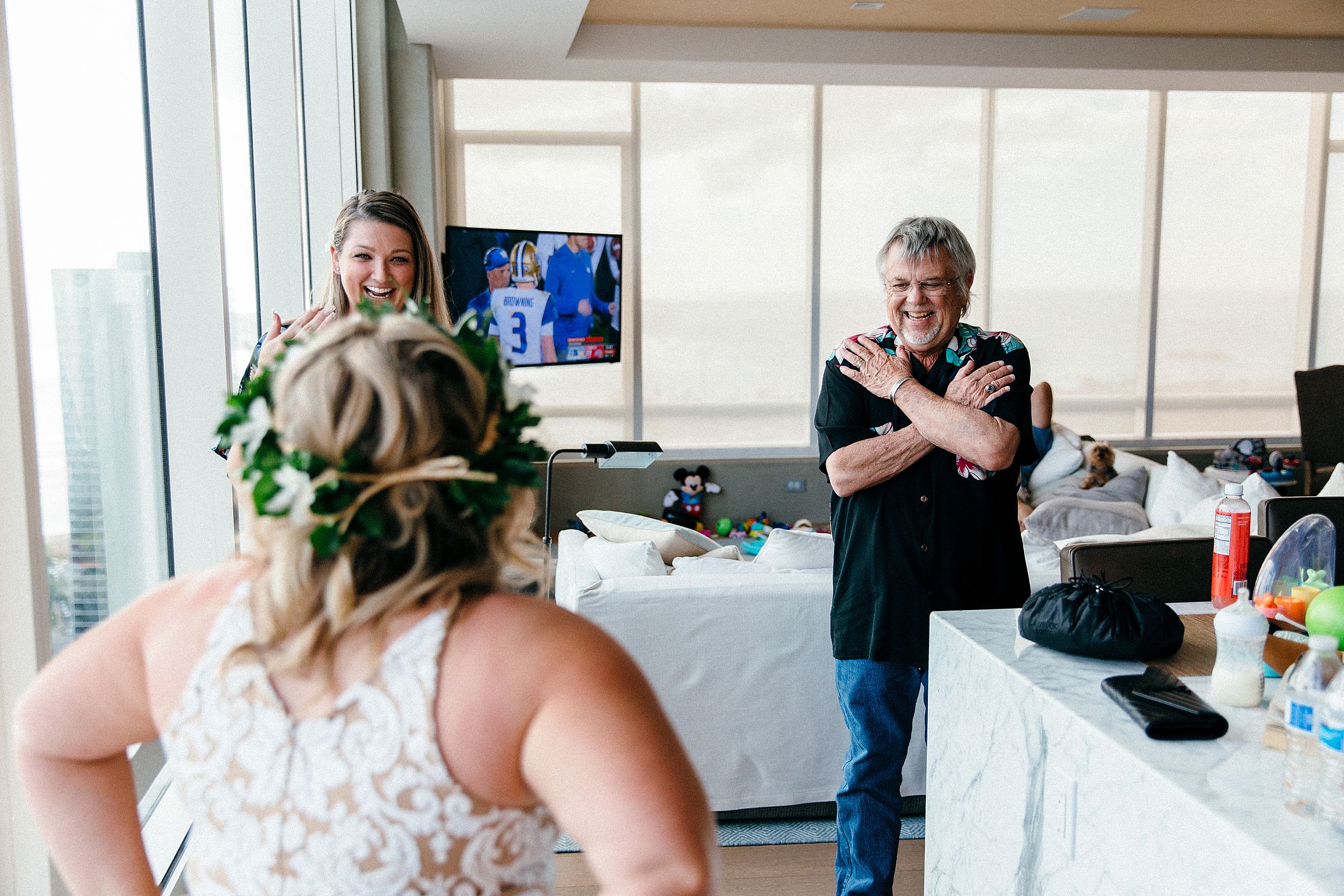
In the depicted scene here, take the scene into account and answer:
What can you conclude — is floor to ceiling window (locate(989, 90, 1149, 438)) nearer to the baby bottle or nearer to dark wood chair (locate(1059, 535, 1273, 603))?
dark wood chair (locate(1059, 535, 1273, 603))

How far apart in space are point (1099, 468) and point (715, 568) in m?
3.45

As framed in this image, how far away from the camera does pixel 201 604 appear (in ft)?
2.81

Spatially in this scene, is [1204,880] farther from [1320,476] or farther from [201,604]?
[1320,476]

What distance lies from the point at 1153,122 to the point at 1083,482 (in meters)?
2.89

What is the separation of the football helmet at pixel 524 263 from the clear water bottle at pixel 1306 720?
458 centimetres

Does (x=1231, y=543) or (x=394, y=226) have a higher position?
(x=394, y=226)

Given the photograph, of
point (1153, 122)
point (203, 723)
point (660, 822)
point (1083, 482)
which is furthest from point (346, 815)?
point (1153, 122)

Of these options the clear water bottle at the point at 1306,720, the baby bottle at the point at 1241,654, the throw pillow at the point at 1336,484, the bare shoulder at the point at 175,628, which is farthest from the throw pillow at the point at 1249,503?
the bare shoulder at the point at 175,628

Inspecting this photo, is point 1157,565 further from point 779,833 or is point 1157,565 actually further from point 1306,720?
point 779,833

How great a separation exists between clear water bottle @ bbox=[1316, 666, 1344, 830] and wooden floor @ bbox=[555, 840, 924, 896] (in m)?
1.51

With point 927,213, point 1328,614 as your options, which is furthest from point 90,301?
point 927,213

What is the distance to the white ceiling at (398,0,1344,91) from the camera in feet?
17.8

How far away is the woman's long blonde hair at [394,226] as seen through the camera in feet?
6.39

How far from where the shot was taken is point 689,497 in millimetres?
6227
